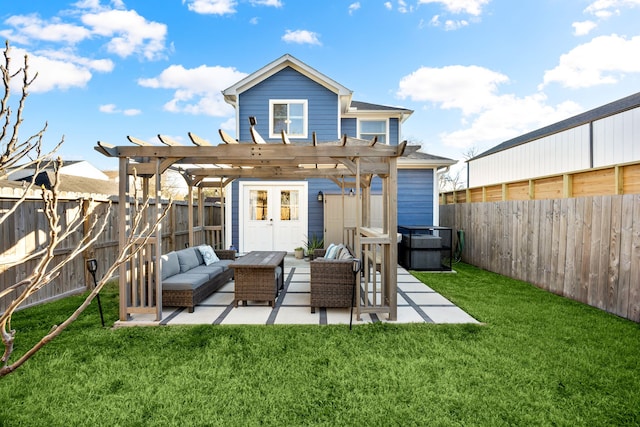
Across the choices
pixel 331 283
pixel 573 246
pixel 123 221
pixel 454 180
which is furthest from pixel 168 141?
pixel 454 180

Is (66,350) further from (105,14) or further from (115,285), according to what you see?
(105,14)

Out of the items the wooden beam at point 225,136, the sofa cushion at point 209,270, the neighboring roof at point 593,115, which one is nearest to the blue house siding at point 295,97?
the sofa cushion at point 209,270

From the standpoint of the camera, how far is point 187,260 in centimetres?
569

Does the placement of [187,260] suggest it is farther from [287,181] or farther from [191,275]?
[287,181]

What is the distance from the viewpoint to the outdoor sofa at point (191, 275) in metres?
4.66

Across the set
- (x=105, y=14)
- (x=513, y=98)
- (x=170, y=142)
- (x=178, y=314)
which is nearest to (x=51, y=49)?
(x=105, y=14)

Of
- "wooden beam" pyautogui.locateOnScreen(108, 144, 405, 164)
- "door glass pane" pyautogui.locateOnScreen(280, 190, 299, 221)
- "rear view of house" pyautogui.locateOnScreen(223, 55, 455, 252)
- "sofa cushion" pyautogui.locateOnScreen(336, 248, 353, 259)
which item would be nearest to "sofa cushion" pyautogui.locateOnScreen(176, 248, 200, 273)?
"wooden beam" pyautogui.locateOnScreen(108, 144, 405, 164)

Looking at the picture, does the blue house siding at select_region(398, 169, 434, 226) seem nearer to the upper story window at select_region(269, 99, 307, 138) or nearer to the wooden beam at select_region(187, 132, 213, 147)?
the upper story window at select_region(269, 99, 307, 138)

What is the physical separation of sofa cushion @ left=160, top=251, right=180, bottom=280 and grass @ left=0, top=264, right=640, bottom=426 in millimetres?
1094

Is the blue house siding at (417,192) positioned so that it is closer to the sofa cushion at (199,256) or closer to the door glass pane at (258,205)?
the door glass pane at (258,205)

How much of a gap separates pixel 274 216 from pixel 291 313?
545cm

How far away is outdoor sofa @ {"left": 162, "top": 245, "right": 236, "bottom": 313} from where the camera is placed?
466cm

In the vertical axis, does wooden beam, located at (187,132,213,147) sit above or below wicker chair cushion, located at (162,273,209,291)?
above

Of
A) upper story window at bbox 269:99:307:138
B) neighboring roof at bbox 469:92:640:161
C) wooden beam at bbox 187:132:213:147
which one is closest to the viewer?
wooden beam at bbox 187:132:213:147
